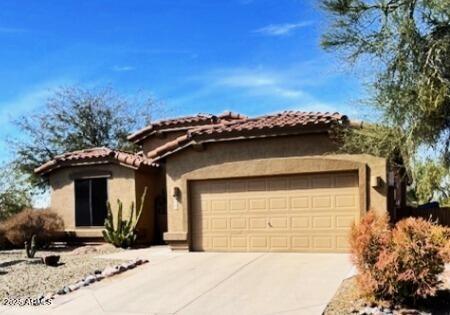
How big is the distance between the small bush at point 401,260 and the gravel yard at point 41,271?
22.6 ft

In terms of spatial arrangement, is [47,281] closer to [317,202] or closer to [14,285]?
[14,285]

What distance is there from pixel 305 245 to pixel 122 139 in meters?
22.4

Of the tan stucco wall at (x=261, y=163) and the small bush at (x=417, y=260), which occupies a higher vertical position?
the tan stucco wall at (x=261, y=163)

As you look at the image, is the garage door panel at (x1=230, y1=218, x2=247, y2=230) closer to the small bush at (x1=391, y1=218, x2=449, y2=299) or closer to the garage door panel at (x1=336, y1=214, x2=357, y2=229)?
the garage door panel at (x1=336, y1=214, x2=357, y2=229)

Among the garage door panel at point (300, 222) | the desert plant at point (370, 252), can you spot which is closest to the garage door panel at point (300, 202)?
the garage door panel at point (300, 222)

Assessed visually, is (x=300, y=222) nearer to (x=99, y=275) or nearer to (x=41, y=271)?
(x=99, y=275)

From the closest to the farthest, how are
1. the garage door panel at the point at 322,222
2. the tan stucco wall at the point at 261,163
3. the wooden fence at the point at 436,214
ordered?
the tan stucco wall at the point at 261,163 < the garage door panel at the point at 322,222 < the wooden fence at the point at 436,214

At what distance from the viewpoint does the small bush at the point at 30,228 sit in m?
21.0

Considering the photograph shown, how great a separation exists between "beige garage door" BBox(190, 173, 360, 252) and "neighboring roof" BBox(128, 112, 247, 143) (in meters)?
5.09

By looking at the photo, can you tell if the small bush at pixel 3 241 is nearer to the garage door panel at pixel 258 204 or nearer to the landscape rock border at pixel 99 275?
the landscape rock border at pixel 99 275

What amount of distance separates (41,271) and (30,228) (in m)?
6.95

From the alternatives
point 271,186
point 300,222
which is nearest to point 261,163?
point 271,186

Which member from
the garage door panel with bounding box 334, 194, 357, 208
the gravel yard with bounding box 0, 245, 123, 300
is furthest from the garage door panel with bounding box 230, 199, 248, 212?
the gravel yard with bounding box 0, 245, 123, 300

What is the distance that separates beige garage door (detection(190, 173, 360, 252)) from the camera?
1541cm
